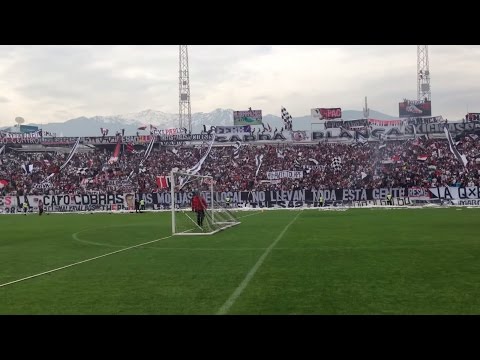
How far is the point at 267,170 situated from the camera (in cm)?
5453

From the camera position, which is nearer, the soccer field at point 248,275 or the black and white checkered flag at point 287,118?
the soccer field at point 248,275

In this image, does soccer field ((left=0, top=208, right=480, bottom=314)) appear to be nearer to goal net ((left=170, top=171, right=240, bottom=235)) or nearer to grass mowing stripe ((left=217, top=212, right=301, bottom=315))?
grass mowing stripe ((left=217, top=212, right=301, bottom=315))

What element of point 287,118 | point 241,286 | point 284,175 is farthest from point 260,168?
point 241,286

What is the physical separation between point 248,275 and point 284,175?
1698 inches

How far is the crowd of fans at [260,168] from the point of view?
50375mm

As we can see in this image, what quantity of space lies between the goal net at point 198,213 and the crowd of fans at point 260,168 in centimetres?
272

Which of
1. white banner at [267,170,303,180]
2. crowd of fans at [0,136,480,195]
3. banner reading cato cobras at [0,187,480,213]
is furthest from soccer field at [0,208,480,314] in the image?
white banner at [267,170,303,180]

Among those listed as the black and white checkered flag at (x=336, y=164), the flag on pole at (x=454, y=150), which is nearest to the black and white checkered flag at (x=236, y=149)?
the black and white checkered flag at (x=336, y=164)

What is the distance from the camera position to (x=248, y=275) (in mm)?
10609

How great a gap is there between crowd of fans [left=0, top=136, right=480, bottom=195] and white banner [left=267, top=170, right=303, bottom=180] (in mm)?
476

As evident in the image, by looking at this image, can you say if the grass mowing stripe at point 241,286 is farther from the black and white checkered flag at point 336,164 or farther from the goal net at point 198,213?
the black and white checkered flag at point 336,164
